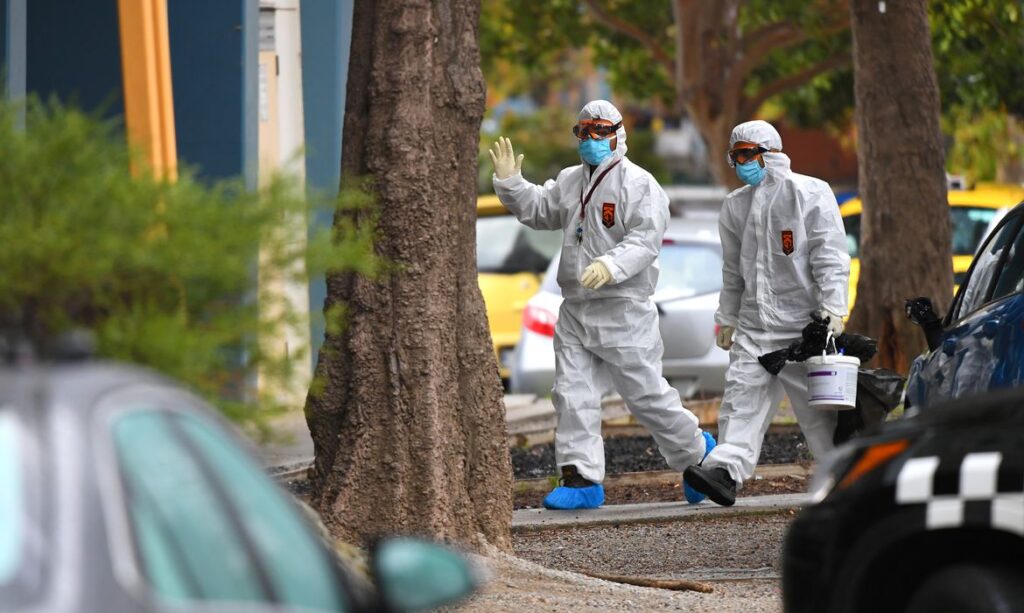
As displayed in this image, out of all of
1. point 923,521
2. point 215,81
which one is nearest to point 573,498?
point 215,81

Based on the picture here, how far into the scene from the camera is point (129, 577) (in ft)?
9.27

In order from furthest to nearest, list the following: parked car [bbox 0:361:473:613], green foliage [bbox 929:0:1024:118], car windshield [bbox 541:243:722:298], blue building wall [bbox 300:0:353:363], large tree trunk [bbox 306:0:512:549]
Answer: green foliage [bbox 929:0:1024:118], blue building wall [bbox 300:0:353:363], car windshield [bbox 541:243:722:298], large tree trunk [bbox 306:0:512:549], parked car [bbox 0:361:473:613]

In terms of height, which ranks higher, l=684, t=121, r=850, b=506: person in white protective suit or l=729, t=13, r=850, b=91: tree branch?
l=729, t=13, r=850, b=91: tree branch

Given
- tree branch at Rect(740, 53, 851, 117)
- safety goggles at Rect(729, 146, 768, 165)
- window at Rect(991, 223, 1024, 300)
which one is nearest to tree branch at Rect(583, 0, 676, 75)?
tree branch at Rect(740, 53, 851, 117)

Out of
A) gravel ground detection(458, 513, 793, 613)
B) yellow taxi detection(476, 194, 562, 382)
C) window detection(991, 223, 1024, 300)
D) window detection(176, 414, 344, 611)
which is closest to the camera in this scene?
window detection(176, 414, 344, 611)

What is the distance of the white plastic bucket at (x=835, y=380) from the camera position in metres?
9.30

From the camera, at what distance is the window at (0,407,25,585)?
9.14 ft

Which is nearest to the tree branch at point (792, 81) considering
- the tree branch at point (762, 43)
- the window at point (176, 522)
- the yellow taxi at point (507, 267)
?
the tree branch at point (762, 43)

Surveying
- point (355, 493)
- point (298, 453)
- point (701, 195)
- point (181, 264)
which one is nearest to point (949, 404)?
point (181, 264)

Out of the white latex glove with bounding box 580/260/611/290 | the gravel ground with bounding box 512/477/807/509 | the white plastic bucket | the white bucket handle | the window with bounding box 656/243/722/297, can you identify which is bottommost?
the gravel ground with bounding box 512/477/807/509

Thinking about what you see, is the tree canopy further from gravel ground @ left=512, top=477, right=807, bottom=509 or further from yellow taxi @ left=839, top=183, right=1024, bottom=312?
gravel ground @ left=512, top=477, right=807, bottom=509

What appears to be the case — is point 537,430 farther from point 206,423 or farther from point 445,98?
point 206,423

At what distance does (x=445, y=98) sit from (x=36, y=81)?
13.7 ft

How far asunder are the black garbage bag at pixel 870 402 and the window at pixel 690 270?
5.02 metres
